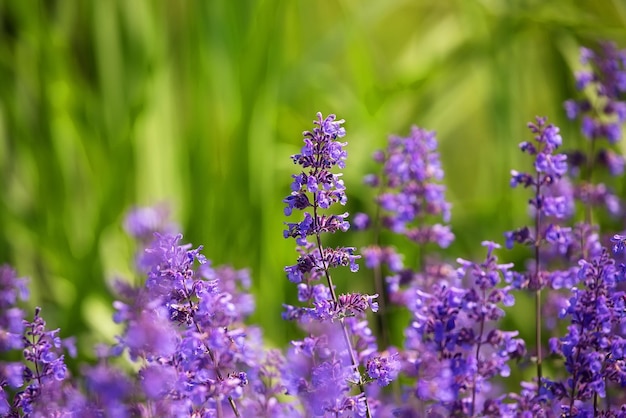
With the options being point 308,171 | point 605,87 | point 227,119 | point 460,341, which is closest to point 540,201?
point 460,341

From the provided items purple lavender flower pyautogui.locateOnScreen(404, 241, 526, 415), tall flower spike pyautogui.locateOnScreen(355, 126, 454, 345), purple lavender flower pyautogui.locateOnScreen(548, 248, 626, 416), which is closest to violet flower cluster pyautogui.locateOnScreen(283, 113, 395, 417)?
purple lavender flower pyautogui.locateOnScreen(404, 241, 526, 415)

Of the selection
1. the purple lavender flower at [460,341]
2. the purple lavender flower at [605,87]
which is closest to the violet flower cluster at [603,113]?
the purple lavender flower at [605,87]

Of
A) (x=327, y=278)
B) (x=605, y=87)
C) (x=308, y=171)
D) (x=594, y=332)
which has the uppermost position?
(x=605, y=87)

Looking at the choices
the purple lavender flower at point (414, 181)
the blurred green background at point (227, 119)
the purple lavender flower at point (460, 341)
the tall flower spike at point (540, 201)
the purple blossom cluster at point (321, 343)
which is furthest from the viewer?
the blurred green background at point (227, 119)

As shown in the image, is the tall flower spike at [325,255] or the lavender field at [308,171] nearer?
the tall flower spike at [325,255]

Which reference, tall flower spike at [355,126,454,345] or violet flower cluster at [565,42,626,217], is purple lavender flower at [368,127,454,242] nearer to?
tall flower spike at [355,126,454,345]

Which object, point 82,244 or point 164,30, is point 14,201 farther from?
point 164,30

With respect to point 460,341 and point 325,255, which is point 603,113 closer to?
point 460,341

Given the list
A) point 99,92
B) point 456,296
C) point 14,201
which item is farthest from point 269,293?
point 456,296

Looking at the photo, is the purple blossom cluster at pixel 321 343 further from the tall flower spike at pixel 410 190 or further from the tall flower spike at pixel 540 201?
the tall flower spike at pixel 410 190
